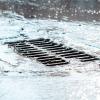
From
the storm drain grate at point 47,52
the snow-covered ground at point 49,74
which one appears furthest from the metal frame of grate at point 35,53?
the snow-covered ground at point 49,74

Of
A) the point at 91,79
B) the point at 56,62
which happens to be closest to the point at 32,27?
the point at 56,62

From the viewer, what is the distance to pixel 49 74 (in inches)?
219

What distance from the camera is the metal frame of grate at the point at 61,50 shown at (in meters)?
6.58

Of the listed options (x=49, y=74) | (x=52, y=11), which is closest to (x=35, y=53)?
(x=49, y=74)

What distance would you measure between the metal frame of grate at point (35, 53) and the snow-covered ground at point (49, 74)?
0.16 meters

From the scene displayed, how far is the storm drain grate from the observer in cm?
632

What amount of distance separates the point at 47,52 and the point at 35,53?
0.76ft

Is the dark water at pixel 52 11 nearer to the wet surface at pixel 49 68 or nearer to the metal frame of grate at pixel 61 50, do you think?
the wet surface at pixel 49 68

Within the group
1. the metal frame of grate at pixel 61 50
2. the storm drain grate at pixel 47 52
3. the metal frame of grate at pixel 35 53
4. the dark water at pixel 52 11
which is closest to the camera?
the metal frame of grate at pixel 35 53

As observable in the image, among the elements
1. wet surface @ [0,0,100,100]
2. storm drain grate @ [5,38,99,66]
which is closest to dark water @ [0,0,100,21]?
wet surface @ [0,0,100,100]

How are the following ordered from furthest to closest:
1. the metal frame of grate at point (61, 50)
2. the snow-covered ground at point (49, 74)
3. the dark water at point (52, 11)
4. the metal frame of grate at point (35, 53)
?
1. the dark water at point (52, 11)
2. the metal frame of grate at point (61, 50)
3. the metal frame of grate at point (35, 53)
4. the snow-covered ground at point (49, 74)

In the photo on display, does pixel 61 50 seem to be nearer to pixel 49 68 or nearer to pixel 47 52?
pixel 47 52

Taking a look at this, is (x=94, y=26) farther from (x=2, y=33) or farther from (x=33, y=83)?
(x=33, y=83)

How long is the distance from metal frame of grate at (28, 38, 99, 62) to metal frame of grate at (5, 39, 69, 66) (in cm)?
21
